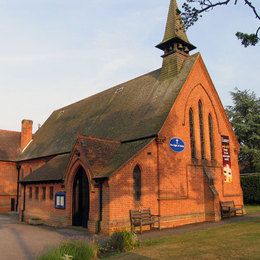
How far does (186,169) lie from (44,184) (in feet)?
32.8

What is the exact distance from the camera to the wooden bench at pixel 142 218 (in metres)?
18.0

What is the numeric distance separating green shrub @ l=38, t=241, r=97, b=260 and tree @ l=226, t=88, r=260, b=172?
110 feet

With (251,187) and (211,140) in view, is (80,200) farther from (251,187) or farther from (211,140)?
(251,187)

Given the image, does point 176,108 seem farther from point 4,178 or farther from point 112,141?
point 4,178

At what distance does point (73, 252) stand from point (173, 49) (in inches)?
750

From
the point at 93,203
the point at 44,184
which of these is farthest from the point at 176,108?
the point at 44,184

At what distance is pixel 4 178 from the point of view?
35500 millimetres

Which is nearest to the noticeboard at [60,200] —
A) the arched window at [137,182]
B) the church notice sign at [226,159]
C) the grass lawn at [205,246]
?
the arched window at [137,182]

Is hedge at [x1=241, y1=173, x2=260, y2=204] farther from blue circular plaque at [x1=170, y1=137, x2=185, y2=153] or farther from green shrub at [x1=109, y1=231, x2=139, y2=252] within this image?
green shrub at [x1=109, y1=231, x2=139, y2=252]

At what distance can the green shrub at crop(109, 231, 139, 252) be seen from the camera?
1273cm

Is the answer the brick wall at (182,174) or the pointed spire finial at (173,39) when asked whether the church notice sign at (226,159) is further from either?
the pointed spire finial at (173,39)

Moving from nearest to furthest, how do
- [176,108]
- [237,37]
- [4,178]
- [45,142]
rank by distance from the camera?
[237,37] < [176,108] < [45,142] < [4,178]

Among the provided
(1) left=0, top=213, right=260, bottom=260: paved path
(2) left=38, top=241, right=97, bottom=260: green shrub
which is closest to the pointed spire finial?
(1) left=0, top=213, right=260, bottom=260: paved path

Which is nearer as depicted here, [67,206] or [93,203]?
[93,203]
